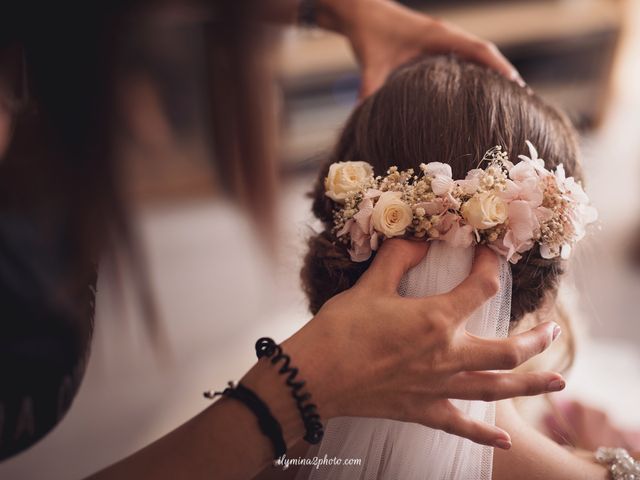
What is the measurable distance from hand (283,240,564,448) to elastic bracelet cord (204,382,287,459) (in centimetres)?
7

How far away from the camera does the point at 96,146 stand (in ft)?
1.47

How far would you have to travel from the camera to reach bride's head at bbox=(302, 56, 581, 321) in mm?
844

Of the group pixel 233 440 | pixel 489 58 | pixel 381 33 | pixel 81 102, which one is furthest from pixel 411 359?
pixel 381 33

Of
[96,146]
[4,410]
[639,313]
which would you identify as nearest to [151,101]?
[96,146]

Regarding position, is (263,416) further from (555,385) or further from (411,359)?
(555,385)

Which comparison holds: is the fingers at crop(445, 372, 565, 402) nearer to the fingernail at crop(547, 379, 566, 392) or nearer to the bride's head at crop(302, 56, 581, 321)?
the fingernail at crop(547, 379, 566, 392)

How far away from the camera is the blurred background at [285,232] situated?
1729 mm

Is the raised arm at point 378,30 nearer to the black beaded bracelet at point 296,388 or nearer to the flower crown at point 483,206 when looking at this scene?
the flower crown at point 483,206

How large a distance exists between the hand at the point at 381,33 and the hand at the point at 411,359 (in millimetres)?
673

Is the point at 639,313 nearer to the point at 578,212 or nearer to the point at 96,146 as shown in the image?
the point at 578,212

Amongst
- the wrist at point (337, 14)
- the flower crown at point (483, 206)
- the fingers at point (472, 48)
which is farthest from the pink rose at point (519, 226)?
the wrist at point (337, 14)

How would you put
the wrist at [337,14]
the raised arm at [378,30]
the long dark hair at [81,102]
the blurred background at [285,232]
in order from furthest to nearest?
the blurred background at [285,232]
the wrist at [337,14]
the raised arm at [378,30]
the long dark hair at [81,102]

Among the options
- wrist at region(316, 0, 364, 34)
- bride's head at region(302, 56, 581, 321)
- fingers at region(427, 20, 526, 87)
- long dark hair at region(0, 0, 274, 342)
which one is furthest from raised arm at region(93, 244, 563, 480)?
wrist at region(316, 0, 364, 34)

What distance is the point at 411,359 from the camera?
71cm
